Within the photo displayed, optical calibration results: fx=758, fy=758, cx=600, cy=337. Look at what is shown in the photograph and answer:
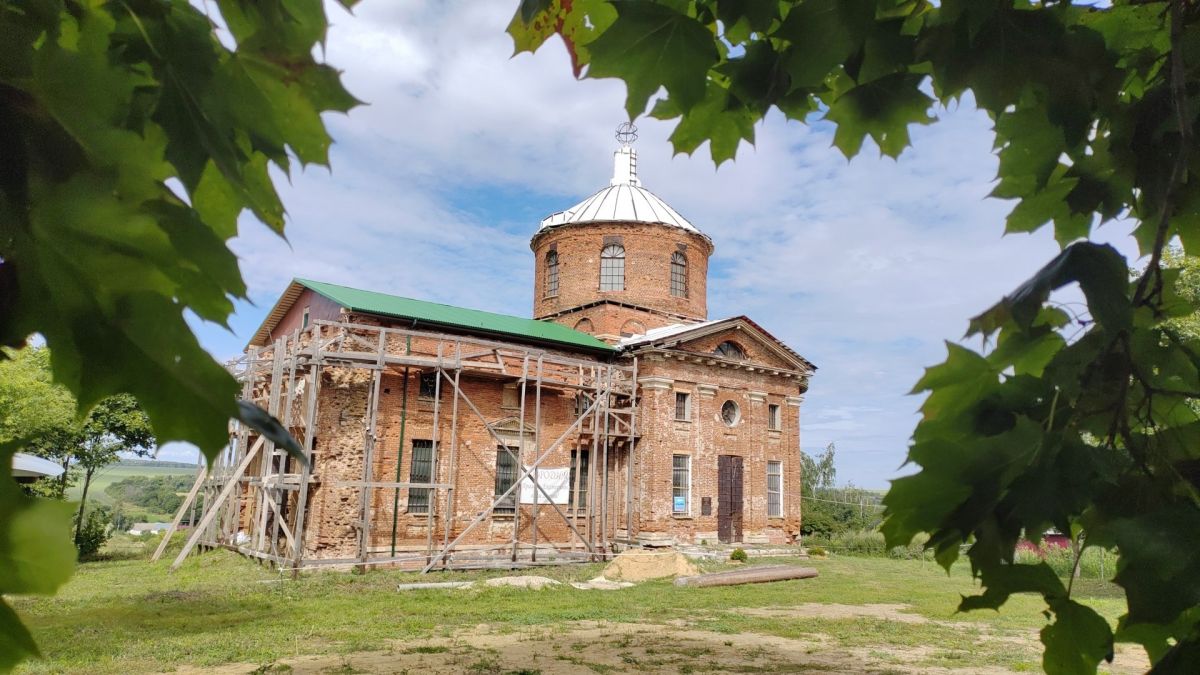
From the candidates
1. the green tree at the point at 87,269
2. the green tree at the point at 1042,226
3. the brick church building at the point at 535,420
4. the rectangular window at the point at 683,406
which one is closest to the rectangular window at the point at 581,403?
the brick church building at the point at 535,420

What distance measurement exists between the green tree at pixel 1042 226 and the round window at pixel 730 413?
22.2 metres

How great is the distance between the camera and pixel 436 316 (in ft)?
64.7

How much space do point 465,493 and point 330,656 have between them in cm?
1047

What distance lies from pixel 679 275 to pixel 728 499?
27.0 ft

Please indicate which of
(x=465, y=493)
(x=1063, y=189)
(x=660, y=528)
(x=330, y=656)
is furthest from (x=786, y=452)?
(x=1063, y=189)

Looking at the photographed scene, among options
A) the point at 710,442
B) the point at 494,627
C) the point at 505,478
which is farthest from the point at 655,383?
the point at 494,627

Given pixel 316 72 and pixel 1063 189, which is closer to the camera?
pixel 316 72

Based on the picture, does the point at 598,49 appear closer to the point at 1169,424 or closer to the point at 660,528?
the point at 1169,424

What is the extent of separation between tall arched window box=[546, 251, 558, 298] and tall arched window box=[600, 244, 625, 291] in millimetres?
1794

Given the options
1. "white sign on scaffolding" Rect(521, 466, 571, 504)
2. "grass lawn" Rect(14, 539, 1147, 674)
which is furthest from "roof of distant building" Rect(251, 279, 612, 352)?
"grass lawn" Rect(14, 539, 1147, 674)

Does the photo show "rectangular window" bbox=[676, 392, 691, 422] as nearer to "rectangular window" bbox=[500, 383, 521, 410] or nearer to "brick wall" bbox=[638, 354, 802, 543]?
"brick wall" bbox=[638, 354, 802, 543]

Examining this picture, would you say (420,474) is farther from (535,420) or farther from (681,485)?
(681,485)

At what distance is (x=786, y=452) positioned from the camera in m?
25.3

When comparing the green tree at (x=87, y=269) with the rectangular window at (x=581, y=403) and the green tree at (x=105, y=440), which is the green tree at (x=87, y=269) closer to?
the rectangular window at (x=581, y=403)
